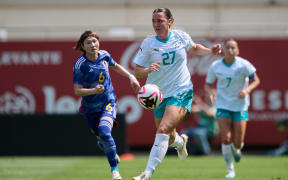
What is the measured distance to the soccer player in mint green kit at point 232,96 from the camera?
11291 mm

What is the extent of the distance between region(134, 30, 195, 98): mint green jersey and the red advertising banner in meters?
10.6

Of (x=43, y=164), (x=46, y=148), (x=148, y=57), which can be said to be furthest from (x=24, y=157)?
(x=148, y=57)

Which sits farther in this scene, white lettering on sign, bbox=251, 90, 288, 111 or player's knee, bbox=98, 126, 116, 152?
white lettering on sign, bbox=251, 90, 288, 111

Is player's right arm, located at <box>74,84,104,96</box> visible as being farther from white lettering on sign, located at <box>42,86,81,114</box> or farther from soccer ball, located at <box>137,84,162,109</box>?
white lettering on sign, located at <box>42,86,81,114</box>

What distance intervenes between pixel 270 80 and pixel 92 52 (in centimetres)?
1130

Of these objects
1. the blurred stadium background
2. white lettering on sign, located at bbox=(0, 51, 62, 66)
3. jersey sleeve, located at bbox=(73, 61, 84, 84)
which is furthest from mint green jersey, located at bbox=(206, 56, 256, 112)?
Answer: white lettering on sign, located at bbox=(0, 51, 62, 66)

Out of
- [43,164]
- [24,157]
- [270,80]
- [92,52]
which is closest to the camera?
[92,52]

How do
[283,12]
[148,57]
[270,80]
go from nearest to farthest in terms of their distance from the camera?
[148,57]
[270,80]
[283,12]

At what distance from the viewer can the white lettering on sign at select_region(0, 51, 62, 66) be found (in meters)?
19.9

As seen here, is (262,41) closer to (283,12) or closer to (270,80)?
(270,80)

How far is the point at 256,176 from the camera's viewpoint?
1091cm

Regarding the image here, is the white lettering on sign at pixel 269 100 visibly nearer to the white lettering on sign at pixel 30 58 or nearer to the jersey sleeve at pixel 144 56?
the white lettering on sign at pixel 30 58

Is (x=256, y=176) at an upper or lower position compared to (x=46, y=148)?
upper

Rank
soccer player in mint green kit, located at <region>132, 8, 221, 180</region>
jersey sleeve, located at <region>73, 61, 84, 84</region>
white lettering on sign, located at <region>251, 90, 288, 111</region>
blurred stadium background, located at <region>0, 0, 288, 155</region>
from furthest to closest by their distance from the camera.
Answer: white lettering on sign, located at <region>251, 90, 288, 111</region> < blurred stadium background, located at <region>0, 0, 288, 155</region> < jersey sleeve, located at <region>73, 61, 84, 84</region> < soccer player in mint green kit, located at <region>132, 8, 221, 180</region>
